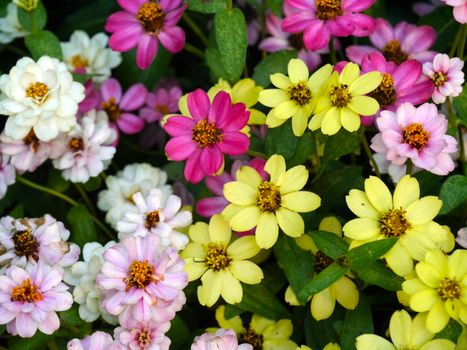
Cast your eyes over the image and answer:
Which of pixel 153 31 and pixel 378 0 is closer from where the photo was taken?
pixel 153 31

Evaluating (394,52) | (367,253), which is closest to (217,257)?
(367,253)

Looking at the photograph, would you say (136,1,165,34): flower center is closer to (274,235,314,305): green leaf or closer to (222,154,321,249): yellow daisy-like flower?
(222,154,321,249): yellow daisy-like flower

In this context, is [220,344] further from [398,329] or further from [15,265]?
[15,265]

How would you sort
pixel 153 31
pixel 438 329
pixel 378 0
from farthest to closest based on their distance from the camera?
pixel 378 0, pixel 153 31, pixel 438 329

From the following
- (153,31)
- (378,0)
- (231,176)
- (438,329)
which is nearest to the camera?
(438,329)

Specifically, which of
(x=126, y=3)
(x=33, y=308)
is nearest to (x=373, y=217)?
(x=33, y=308)

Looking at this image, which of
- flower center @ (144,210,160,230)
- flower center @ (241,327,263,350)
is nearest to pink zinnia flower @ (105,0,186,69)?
flower center @ (144,210,160,230)

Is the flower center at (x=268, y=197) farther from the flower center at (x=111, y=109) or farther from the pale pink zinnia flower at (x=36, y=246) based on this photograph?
the flower center at (x=111, y=109)
